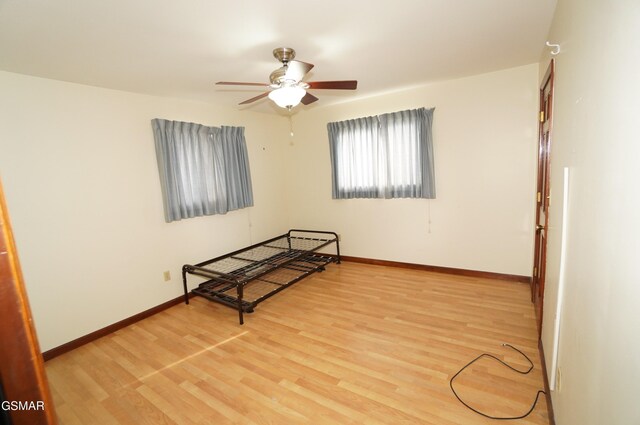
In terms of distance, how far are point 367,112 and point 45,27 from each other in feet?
10.8

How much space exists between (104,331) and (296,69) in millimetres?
3033

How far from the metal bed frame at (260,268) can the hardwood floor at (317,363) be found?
20 cm

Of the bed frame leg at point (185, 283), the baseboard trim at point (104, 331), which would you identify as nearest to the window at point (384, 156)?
→ the bed frame leg at point (185, 283)

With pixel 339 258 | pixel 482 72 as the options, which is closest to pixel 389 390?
pixel 339 258

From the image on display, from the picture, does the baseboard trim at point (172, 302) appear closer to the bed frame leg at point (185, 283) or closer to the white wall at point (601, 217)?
the bed frame leg at point (185, 283)

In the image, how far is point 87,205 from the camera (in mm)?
2633

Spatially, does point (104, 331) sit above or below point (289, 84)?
below

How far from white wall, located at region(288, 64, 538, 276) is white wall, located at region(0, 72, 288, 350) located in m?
2.47

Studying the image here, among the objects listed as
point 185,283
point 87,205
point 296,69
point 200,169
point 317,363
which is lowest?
point 317,363

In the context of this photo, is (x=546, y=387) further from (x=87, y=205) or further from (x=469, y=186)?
(x=87, y=205)

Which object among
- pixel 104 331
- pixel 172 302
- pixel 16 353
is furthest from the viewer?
pixel 172 302

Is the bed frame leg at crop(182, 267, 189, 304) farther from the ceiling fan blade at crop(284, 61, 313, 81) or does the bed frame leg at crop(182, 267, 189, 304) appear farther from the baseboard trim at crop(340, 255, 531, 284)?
the ceiling fan blade at crop(284, 61, 313, 81)

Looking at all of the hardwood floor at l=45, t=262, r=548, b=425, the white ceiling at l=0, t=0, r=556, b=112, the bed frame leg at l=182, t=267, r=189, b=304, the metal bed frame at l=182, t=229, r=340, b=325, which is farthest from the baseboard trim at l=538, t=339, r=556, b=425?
the bed frame leg at l=182, t=267, r=189, b=304

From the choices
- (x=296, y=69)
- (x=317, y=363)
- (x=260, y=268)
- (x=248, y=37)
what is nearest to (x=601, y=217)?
(x=296, y=69)
